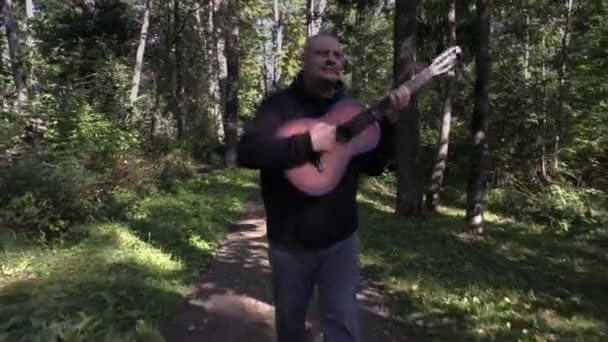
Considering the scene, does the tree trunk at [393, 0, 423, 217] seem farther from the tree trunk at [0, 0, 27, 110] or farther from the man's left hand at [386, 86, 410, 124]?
the tree trunk at [0, 0, 27, 110]

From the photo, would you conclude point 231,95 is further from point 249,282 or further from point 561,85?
point 249,282

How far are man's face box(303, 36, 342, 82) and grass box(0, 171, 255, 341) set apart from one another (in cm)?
251

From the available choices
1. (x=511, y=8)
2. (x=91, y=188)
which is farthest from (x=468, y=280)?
(x=511, y=8)

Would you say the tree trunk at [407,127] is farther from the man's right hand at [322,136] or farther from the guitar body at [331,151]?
the man's right hand at [322,136]

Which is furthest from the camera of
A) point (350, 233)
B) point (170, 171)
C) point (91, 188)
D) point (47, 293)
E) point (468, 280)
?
point (170, 171)

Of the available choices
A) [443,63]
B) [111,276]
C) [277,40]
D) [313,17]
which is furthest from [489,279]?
[277,40]

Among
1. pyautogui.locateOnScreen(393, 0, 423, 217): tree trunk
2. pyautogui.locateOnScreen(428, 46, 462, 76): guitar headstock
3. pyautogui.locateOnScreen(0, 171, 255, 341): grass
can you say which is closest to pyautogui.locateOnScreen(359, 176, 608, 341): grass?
pyautogui.locateOnScreen(393, 0, 423, 217): tree trunk

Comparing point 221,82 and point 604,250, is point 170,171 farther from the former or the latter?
point 604,250

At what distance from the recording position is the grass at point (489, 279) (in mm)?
5484

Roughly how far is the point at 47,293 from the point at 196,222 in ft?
13.5

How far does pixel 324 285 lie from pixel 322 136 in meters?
0.93

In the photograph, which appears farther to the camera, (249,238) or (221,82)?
(221,82)

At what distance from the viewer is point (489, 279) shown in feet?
23.1

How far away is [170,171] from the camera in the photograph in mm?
15031
